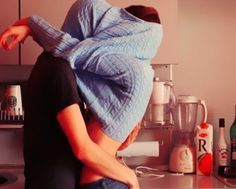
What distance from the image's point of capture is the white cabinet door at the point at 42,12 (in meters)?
1.79

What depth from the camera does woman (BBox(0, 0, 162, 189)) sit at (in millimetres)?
1016

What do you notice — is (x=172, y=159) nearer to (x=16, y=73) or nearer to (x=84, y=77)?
(x=16, y=73)

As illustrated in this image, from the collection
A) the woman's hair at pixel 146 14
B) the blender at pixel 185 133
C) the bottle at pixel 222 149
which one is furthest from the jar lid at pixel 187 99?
the woman's hair at pixel 146 14

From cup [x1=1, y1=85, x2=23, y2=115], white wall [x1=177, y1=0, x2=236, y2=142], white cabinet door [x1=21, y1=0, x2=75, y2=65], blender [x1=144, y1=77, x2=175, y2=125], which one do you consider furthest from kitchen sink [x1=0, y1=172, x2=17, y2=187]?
white wall [x1=177, y1=0, x2=236, y2=142]

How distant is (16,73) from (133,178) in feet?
4.03

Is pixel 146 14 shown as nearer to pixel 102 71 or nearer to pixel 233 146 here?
pixel 102 71

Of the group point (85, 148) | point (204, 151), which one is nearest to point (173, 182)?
point (204, 151)

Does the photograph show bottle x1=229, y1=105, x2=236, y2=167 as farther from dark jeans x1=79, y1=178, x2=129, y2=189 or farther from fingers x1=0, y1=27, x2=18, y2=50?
fingers x1=0, y1=27, x2=18, y2=50

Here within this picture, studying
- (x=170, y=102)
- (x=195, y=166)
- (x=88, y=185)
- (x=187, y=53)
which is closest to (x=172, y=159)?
(x=195, y=166)

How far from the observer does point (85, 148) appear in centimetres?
100

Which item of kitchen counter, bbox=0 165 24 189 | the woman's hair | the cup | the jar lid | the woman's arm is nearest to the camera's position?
the woman's arm

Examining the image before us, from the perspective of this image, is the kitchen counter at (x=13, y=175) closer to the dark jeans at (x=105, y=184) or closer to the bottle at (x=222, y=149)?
the dark jeans at (x=105, y=184)

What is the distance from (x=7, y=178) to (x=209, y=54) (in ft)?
3.94

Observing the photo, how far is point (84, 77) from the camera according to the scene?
106cm
